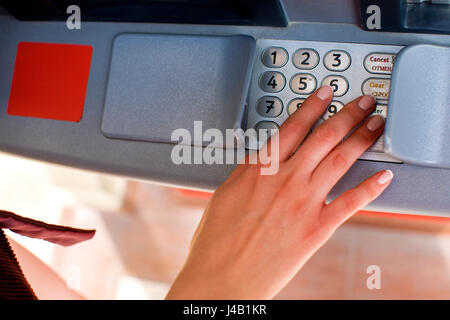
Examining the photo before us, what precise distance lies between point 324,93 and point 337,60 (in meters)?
0.05

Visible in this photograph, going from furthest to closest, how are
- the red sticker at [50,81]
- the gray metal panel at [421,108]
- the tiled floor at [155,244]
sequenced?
the tiled floor at [155,244]
the red sticker at [50,81]
the gray metal panel at [421,108]

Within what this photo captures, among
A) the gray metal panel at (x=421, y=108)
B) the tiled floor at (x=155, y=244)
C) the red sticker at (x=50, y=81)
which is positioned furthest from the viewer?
the tiled floor at (x=155, y=244)

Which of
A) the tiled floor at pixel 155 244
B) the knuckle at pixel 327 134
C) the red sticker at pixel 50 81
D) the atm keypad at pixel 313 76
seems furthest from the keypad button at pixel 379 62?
the tiled floor at pixel 155 244

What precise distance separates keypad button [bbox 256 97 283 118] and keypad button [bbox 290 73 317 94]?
0.03 m

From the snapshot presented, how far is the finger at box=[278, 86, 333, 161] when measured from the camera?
0.55 metres

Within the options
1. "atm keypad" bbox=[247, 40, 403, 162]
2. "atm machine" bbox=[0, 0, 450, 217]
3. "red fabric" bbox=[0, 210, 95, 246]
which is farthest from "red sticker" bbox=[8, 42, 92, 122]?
"atm keypad" bbox=[247, 40, 403, 162]

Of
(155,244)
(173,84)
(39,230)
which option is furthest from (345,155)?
(155,244)

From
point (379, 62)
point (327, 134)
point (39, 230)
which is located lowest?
point (39, 230)

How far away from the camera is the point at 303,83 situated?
586 millimetres

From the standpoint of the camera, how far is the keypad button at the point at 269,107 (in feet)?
1.95

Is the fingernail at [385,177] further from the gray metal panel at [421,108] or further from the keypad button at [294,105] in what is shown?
the keypad button at [294,105]

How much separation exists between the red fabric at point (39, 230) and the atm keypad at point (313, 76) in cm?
33

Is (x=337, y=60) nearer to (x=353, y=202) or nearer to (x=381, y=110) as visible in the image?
(x=381, y=110)

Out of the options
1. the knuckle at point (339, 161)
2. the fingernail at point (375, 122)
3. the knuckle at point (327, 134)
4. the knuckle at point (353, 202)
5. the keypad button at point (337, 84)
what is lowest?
the knuckle at point (353, 202)
